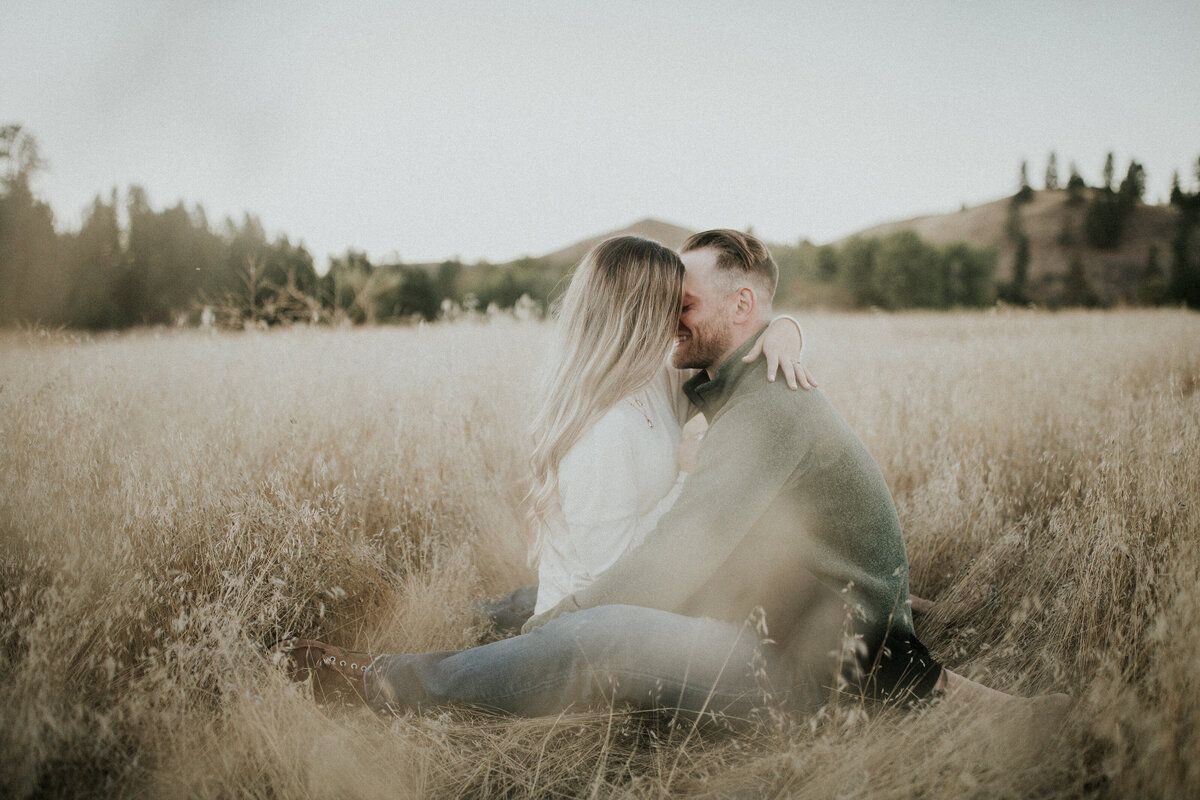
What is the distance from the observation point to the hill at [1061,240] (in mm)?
55875

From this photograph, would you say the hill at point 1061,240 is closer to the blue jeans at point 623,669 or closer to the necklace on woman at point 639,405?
the necklace on woman at point 639,405

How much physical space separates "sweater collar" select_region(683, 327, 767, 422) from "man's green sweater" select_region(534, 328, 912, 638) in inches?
8.1

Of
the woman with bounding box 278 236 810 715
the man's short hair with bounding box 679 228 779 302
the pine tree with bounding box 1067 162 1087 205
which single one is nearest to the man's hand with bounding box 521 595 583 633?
the woman with bounding box 278 236 810 715

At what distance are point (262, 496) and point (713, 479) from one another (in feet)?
6.23

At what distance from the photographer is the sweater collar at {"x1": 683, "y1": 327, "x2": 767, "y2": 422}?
2.05 meters

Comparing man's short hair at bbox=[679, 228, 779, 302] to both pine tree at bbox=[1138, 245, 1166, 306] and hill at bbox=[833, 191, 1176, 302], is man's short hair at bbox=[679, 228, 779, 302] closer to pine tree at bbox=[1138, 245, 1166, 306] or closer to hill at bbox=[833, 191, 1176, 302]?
pine tree at bbox=[1138, 245, 1166, 306]

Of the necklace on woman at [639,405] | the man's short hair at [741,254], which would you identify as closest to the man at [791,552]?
the necklace on woman at [639,405]

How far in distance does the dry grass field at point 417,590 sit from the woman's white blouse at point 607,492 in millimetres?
505

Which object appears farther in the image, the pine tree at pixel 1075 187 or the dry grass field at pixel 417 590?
the pine tree at pixel 1075 187

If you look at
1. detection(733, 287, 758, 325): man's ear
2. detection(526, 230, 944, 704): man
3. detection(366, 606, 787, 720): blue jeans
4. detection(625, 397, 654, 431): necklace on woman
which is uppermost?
detection(733, 287, 758, 325): man's ear

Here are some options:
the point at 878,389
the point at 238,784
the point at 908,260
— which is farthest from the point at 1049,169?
the point at 238,784

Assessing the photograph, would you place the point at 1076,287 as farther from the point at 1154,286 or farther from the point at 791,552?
the point at 791,552

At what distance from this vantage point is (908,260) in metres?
40.8

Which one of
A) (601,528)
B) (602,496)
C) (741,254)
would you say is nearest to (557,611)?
(601,528)
